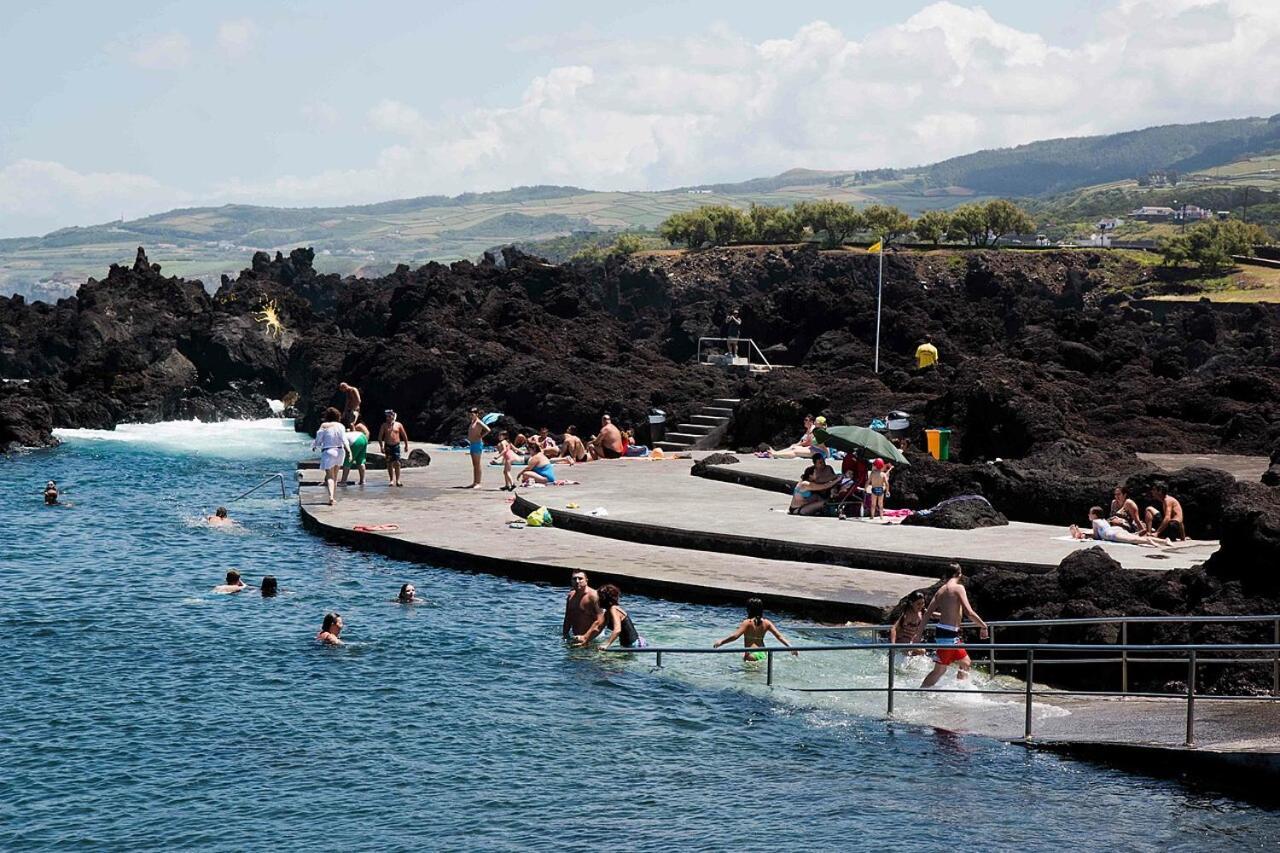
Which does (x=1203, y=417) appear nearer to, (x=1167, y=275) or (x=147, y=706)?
(x=147, y=706)

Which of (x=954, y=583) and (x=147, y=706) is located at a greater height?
(x=954, y=583)

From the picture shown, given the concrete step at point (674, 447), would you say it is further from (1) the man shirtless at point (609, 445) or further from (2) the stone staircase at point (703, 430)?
(1) the man shirtless at point (609, 445)

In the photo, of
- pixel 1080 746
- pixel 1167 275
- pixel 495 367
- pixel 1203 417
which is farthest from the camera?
pixel 1167 275

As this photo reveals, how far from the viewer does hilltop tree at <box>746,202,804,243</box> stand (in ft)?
461

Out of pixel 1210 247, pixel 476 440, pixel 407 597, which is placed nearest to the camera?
pixel 407 597

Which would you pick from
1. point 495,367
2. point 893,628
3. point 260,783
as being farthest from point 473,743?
point 495,367

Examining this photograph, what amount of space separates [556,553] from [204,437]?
41.1 meters

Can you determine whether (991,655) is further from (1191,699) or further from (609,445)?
(609,445)

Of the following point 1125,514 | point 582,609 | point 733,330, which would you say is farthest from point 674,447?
point 733,330

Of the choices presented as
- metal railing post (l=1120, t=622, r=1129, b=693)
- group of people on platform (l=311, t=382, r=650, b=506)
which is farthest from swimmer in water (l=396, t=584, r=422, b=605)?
metal railing post (l=1120, t=622, r=1129, b=693)

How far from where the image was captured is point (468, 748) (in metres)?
15.9

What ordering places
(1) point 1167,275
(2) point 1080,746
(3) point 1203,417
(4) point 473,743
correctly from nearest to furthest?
(2) point 1080,746 < (4) point 473,743 < (3) point 1203,417 < (1) point 1167,275

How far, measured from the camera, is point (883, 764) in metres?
15.0

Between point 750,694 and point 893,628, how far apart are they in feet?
6.02
